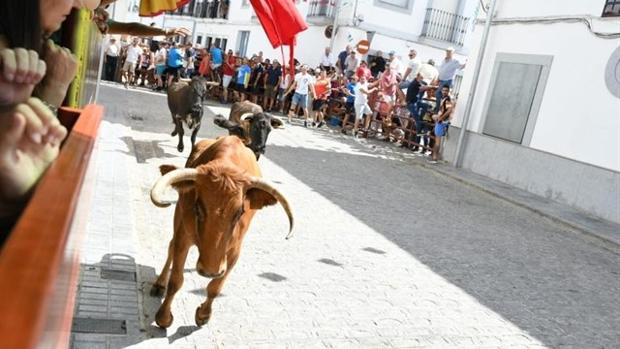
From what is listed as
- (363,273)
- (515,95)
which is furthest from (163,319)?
(515,95)

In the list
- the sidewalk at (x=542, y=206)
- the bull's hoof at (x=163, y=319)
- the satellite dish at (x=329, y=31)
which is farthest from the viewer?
the satellite dish at (x=329, y=31)

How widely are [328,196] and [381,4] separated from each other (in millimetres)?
17575

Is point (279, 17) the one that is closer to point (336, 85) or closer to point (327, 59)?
point (336, 85)

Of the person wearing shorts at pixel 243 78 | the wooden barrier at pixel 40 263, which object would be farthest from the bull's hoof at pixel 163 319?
the person wearing shorts at pixel 243 78

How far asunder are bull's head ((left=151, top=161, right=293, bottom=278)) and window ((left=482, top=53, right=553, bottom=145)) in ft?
33.7

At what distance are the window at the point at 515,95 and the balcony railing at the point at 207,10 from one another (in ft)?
81.7

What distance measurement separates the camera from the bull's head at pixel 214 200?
321 cm

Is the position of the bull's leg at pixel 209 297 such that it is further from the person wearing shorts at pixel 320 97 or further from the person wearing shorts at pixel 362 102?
the person wearing shorts at pixel 320 97

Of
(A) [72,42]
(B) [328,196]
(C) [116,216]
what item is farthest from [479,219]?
(A) [72,42]

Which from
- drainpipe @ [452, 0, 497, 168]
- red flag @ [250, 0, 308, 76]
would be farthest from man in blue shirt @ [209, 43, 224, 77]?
red flag @ [250, 0, 308, 76]

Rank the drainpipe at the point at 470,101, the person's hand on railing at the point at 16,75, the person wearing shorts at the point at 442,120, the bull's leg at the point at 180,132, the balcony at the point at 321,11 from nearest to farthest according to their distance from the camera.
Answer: the person's hand on railing at the point at 16,75, the bull's leg at the point at 180,132, the drainpipe at the point at 470,101, the person wearing shorts at the point at 442,120, the balcony at the point at 321,11

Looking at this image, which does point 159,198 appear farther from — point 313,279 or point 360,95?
point 360,95

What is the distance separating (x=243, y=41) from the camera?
1280 inches

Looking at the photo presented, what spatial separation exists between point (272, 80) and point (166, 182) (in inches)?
710
